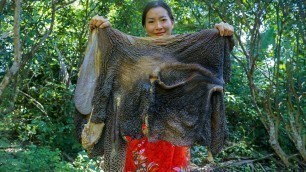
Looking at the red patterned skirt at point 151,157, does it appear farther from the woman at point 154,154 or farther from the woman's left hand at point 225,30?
the woman's left hand at point 225,30

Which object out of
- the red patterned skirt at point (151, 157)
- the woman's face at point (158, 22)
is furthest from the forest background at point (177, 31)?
the woman's face at point (158, 22)

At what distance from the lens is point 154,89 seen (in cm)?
207

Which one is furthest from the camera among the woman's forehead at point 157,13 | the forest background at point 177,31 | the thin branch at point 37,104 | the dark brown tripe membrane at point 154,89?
the thin branch at point 37,104

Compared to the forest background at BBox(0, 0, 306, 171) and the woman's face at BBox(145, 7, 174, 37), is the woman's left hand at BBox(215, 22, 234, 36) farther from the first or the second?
the forest background at BBox(0, 0, 306, 171)

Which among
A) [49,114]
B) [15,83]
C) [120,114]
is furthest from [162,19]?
[49,114]

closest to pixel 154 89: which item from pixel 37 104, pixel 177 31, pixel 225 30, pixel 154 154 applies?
pixel 154 154

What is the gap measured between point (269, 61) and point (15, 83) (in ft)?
11.2

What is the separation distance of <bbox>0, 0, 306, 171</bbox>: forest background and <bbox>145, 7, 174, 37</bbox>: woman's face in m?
2.19

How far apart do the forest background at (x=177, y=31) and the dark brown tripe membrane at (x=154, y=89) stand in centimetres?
209

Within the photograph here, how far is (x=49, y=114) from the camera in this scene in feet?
19.0

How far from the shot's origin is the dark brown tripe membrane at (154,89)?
2066 millimetres

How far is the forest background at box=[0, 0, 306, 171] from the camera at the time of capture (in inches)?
179

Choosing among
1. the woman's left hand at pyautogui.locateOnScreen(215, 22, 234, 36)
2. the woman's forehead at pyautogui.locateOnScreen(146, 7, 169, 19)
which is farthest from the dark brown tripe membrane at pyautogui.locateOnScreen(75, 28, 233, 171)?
the woman's forehead at pyautogui.locateOnScreen(146, 7, 169, 19)

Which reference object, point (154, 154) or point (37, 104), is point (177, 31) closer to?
point (37, 104)
